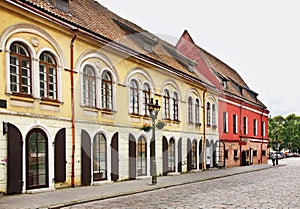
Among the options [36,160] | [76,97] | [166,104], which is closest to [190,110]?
[166,104]

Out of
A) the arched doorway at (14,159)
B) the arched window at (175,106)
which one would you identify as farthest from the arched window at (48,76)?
the arched window at (175,106)

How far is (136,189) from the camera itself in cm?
1542

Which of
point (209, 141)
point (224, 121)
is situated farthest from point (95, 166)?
point (224, 121)

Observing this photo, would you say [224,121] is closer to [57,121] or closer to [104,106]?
[104,106]

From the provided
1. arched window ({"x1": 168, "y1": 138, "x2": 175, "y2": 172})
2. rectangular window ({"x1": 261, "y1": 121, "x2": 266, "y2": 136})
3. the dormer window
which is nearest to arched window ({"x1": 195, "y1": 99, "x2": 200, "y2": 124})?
arched window ({"x1": 168, "y1": 138, "x2": 175, "y2": 172})

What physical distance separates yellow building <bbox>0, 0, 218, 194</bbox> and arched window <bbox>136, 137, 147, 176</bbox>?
53mm

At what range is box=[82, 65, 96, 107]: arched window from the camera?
1703 centimetres

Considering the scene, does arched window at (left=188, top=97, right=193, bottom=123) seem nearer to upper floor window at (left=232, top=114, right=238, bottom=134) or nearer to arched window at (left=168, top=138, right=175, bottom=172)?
arched window at (left=168, top=138, right=175, bottom=172)

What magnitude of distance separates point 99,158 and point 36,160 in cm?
395

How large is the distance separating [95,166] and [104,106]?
9.16 ft

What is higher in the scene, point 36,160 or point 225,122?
point 225,122

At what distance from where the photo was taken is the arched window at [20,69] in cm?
1349

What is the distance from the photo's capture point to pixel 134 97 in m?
20.9

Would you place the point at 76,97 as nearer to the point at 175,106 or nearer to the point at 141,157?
the point at 141,157
